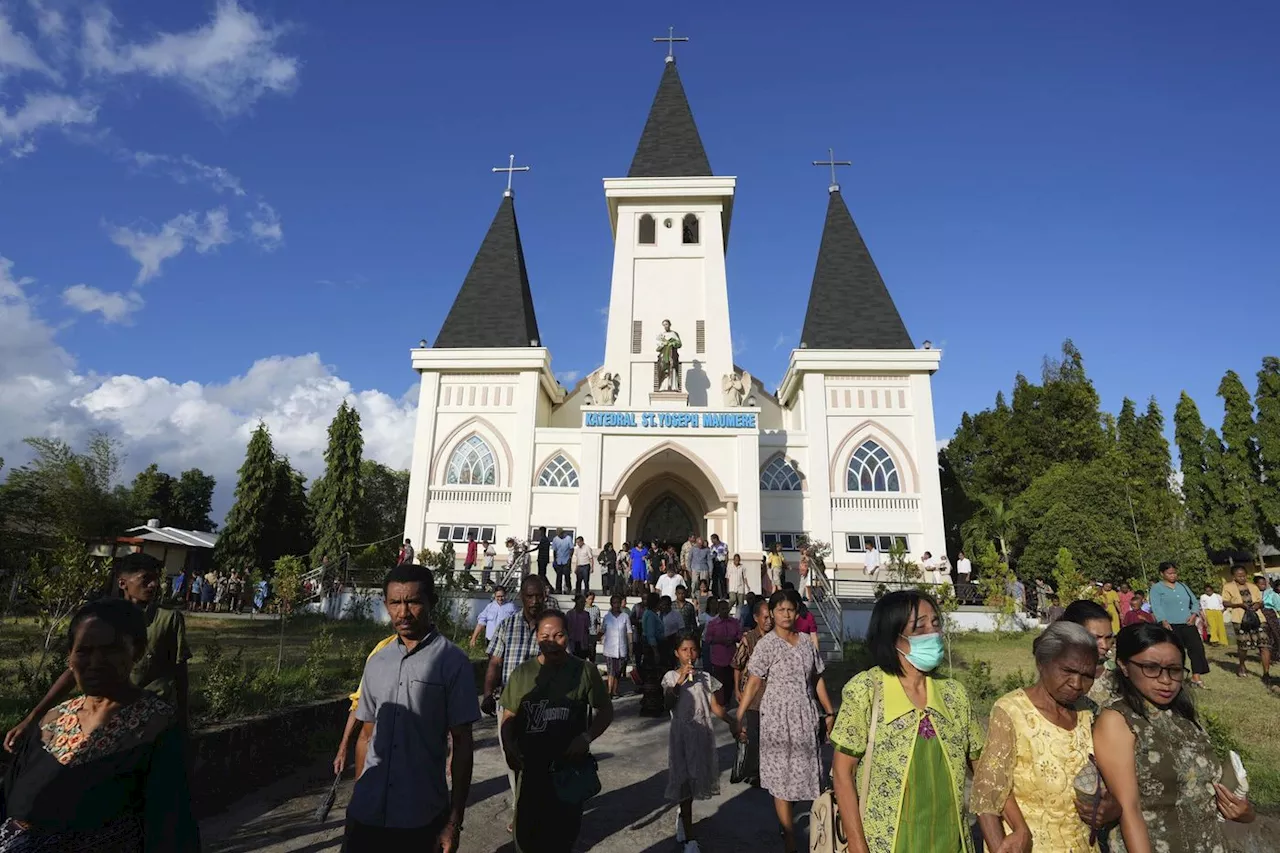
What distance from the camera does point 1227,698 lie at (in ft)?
26.7

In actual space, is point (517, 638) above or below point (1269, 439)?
below

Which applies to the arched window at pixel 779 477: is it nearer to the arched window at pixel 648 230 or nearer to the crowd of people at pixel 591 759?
the arched window at pixel 648 230

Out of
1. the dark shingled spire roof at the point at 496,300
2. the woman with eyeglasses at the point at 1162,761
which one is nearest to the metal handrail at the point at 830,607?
the woman with eyeglasses at the point at 1162,761

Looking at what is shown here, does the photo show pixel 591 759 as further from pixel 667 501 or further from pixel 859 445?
pixel 667 501

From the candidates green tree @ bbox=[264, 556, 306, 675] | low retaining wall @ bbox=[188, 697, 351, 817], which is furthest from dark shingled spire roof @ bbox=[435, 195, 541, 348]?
low retaining wall @ bbox=[188, 697, 351, 817]

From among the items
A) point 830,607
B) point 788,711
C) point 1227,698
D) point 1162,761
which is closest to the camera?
point 1162,761

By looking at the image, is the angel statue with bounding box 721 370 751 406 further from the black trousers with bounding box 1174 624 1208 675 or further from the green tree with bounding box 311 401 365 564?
the green tree with bounding box 311 401 365 564

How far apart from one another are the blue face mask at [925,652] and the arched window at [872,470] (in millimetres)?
19924

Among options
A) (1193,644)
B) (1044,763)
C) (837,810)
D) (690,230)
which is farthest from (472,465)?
(1044,763)

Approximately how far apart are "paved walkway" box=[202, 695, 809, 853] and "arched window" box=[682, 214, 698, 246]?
2118cm

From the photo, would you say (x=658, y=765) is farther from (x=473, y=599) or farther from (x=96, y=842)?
(x=473, y=599)

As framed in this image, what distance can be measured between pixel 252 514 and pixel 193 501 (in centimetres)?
2185

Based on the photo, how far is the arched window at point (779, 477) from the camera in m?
22.0

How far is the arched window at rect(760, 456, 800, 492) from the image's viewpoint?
72.3ft
